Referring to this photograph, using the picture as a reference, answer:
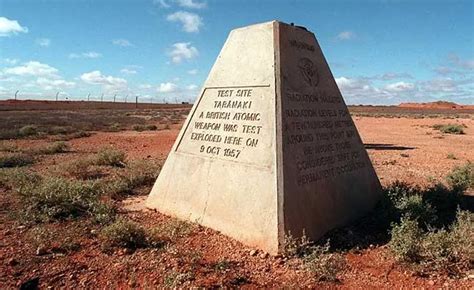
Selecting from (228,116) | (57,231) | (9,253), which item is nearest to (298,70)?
(228,116)

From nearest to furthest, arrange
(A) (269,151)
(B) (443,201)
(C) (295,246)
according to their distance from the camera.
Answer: (C) (295,246), (A) (269,151), (B) (443,201)

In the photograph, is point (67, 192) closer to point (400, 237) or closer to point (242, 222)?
point (242, 222)

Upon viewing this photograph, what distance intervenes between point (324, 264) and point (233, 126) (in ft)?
7.98

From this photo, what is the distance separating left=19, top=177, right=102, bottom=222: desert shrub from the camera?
5996 mm

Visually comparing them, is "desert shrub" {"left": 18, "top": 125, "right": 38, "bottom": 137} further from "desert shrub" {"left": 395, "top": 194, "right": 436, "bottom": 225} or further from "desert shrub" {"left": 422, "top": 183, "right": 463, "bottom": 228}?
"desert shrub" {"left": 395, "top": 194, "right": 436, "bottom": 225}

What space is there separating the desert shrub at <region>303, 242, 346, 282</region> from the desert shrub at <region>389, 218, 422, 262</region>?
0.62m

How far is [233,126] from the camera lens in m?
5.79

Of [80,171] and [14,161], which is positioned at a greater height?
[80,171]

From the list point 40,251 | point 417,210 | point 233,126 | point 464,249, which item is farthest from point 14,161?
point 464,249

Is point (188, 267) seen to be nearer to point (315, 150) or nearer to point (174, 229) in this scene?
point (174, 229)

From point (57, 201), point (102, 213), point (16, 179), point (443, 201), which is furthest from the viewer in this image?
point (16, 179)

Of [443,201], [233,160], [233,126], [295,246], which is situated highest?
[233,126]

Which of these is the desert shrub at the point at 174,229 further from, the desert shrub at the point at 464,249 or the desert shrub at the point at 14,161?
the desert shrub at the point at 14,161

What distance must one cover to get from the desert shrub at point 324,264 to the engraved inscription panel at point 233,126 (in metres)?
1.26
